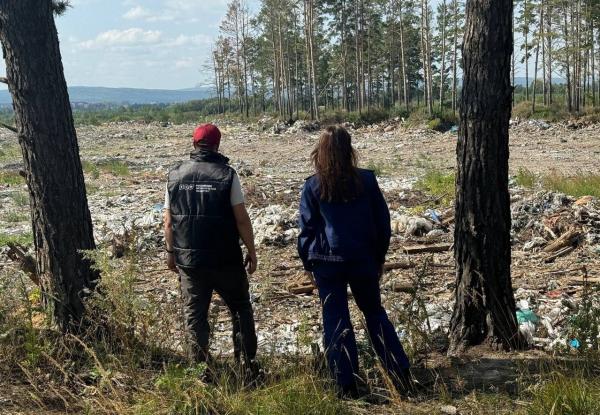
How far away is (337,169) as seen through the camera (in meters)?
3.56

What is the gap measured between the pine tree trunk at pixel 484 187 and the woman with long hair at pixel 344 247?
79cm

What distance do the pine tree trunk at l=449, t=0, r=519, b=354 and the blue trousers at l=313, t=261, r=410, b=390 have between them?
0.85m

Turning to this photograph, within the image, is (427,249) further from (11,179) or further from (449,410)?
(11,179)

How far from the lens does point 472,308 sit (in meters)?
4.30

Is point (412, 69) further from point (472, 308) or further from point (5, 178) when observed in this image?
point (472, 308)

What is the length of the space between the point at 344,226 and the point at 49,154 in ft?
7.04

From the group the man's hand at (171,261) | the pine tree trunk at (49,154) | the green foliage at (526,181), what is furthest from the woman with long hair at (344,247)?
the green foliage at (526,181)

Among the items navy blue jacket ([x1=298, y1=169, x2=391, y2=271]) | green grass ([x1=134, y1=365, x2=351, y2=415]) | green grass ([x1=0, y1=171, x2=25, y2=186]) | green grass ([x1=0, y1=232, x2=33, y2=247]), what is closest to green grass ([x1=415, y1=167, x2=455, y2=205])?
green grass ([x1=0, y1=232, x2=33, y2=247])

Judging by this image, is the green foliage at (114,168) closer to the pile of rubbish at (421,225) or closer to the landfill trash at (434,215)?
the landfill trash at (434,215)

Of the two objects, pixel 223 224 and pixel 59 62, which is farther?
pixel 59 62

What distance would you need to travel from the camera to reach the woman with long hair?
3586 millimetres

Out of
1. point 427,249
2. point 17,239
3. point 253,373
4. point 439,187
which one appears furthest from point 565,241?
point 17,239

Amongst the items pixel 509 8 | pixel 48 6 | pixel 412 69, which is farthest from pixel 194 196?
pixel 412 69

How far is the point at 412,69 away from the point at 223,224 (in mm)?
60616
